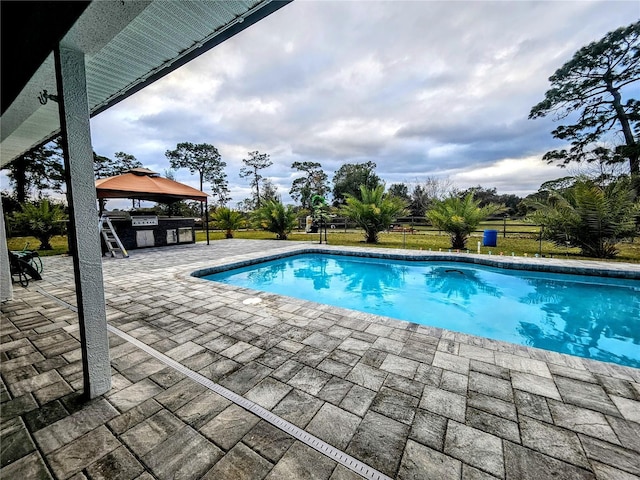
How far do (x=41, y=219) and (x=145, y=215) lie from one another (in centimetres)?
288

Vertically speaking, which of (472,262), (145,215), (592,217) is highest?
(145,215)

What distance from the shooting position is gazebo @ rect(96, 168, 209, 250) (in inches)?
321

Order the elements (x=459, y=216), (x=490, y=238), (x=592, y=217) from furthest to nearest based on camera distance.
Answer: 1. (x=490, y=238)
2. (x=459, y=216)
3. (x=592, y=217)

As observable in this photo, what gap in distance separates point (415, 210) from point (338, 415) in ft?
93.2

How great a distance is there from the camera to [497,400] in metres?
1.68

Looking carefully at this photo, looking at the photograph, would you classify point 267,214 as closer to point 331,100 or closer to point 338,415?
point 331,100

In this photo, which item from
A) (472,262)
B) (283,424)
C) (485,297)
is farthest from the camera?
(472,262)

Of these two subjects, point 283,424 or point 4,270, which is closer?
point 283,424

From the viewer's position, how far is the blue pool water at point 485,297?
3895 millimetres

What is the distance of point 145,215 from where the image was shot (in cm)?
966

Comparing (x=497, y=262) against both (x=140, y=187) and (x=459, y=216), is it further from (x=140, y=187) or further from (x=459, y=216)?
(x=140, y=187)

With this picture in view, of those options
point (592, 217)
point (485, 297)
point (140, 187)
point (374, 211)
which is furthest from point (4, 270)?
point (592, 217)

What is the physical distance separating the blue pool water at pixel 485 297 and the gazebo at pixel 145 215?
4.68 metres

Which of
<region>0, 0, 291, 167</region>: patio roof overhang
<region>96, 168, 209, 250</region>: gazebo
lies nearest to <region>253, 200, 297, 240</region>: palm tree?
<region>96, 168, 209, 250</region>: gazebo
